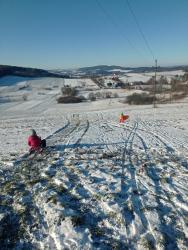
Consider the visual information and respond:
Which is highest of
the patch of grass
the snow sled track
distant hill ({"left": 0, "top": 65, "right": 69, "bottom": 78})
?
the patch of grass

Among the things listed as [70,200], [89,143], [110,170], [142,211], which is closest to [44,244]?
[70,200]

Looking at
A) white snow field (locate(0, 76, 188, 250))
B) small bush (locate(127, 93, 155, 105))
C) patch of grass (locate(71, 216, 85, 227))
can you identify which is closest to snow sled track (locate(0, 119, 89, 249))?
white snow field (locate(0, 76, 188, 250))

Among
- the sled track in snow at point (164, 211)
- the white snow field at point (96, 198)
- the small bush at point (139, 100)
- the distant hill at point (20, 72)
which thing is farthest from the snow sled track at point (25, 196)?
the distant hill at point (20, 72)

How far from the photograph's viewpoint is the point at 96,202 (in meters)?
8.06

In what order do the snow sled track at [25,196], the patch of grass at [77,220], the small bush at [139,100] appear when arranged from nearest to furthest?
1. the snow sled track at [25,196]
2. the patch of grass at [77,220]
3. the small bush at [139,100]

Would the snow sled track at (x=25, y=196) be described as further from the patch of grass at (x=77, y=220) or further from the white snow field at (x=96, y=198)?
the patch of grass at (x=77, y=220)

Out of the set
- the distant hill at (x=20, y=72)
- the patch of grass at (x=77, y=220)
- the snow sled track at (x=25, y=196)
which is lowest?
the distant hill at (x=20, y=72)

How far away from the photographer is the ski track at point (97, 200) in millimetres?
6359

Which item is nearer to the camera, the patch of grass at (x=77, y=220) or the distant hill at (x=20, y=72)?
the patch of grass at (x=77, y=220)

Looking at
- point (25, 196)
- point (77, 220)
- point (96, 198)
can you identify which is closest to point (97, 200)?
point (96, 198)

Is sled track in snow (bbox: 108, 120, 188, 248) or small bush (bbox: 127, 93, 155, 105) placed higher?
sled track in snow (bbox: 108, 120, 188, 248)

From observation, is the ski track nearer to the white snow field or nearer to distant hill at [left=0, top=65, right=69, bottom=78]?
the white snow field

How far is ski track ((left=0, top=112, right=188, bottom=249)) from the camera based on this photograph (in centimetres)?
636

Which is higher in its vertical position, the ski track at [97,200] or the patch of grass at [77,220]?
the patch of grass at [77,220]
